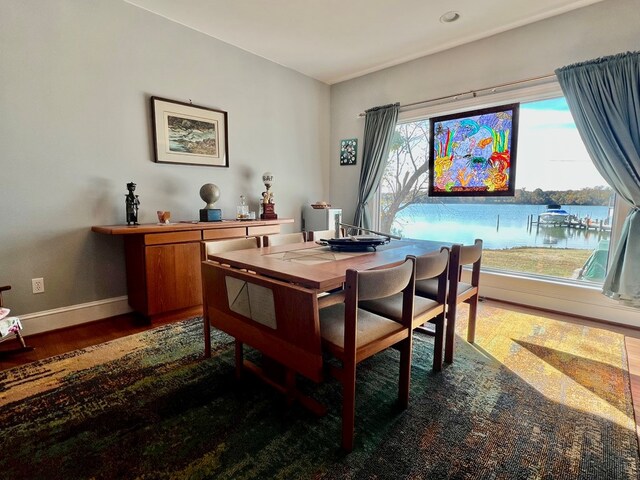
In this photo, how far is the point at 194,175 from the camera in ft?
10.8

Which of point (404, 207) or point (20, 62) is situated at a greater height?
point (20, 62)

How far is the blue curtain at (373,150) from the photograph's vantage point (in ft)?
13.1

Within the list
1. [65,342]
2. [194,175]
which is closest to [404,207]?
[194,175]

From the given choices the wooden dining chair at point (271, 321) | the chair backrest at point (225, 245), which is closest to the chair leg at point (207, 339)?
the wooden dining chair at point (271, 321)

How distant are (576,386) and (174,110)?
12.2ft

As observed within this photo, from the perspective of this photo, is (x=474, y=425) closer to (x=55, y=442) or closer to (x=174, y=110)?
(x=55, y=442)

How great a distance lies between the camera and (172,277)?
2.70 m

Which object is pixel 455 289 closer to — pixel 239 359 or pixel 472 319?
pixel 472 319

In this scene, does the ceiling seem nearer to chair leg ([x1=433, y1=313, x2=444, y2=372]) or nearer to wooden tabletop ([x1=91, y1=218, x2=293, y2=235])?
wooden tabletop ([x1=91, y1=218, x2=293, y2=235])

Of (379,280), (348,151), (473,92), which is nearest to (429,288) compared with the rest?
(379,280)

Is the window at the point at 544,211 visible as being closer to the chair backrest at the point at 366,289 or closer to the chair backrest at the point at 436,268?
the chair backrest at the point at 436,268

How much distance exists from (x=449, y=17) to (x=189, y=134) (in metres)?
2.68

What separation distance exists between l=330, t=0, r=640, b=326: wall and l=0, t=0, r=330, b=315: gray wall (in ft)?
6.00

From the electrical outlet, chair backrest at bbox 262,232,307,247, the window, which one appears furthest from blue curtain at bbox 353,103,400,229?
the electrical outlet
